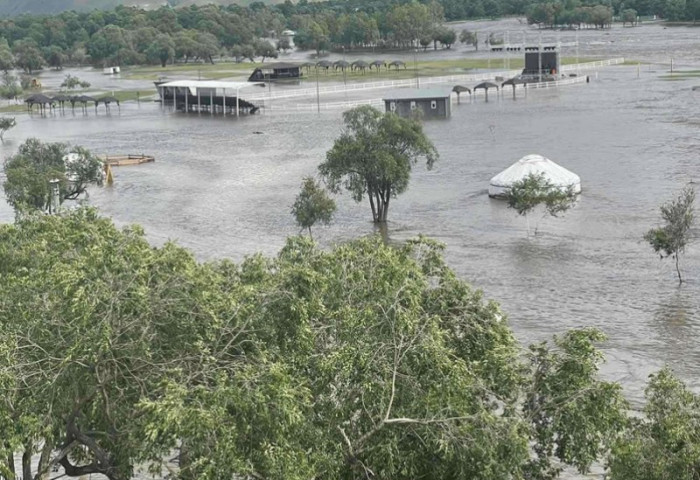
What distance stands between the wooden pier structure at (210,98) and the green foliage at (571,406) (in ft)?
244

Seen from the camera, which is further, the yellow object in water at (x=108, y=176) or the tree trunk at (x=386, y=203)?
the yellow object in water at (x=108, y=176)

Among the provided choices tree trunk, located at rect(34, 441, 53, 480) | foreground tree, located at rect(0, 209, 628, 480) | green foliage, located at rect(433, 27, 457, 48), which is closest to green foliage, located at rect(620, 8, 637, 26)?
green foliage, located at rect(433, 27, 457, 48)

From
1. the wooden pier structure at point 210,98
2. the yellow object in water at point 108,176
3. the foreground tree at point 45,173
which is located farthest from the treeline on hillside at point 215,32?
the foreground tree at point 45,173

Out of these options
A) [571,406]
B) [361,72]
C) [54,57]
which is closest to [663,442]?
[571,406]

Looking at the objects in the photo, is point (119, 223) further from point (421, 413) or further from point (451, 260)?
point (421, 413)

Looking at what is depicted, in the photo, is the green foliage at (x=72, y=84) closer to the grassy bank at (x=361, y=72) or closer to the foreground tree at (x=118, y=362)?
the grassy bank at (x=361, y=72)

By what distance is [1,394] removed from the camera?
13.4 m

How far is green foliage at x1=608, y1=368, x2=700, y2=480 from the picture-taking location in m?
13.9

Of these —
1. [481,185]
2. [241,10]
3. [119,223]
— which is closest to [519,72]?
[481,185]

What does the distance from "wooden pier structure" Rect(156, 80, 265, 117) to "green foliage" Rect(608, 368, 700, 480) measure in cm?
7508

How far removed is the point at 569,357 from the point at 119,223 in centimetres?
3362

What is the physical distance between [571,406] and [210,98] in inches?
3125

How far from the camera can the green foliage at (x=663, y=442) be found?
13.9 m

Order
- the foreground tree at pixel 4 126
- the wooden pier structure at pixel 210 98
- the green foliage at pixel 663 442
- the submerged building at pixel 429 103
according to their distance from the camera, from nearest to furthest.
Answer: the green foliage at pixel 663 442 → the foreground tree at pixel 4 126 → the submerged building at pixel 429 103 → the wooden pier structure at pixel 210 98
